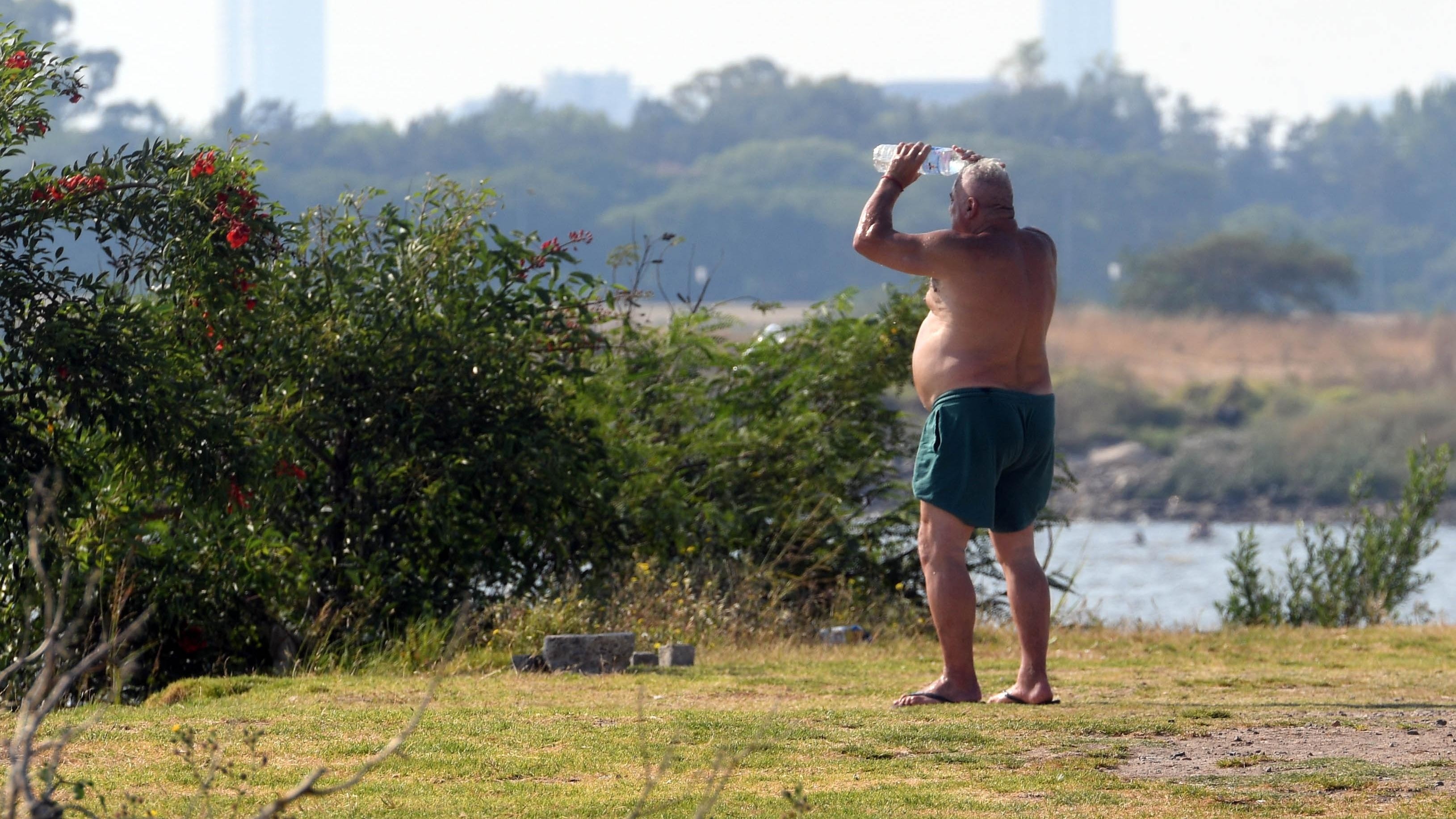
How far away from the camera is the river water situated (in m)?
33.3

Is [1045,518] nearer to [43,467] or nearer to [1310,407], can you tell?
[43,467]

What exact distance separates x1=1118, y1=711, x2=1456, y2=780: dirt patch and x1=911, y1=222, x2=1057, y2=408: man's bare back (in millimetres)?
1475

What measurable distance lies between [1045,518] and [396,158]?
102847 mm

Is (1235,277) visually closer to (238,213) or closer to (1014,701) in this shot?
(238,213)

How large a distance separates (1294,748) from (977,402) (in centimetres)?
163

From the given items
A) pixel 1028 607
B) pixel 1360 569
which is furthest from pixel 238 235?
pixel 1360 569

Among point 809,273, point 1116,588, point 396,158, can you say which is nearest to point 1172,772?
point 1116,588

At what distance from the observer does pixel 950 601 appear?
20.4 ft

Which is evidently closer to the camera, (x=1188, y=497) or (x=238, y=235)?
(x=238, y=235)

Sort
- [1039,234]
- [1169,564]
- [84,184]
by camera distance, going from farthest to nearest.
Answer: [1169,564]
[84,184]
[1039,234]

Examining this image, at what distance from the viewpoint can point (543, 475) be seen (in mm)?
9117

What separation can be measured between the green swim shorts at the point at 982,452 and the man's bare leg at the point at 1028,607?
0.08 meters

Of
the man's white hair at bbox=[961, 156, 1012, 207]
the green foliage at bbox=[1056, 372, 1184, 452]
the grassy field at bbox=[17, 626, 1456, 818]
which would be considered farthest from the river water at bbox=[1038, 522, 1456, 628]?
the man's white hair at bbox=[961, 156, 1012, 207]

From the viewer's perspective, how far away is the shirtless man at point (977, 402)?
6.19 metres
